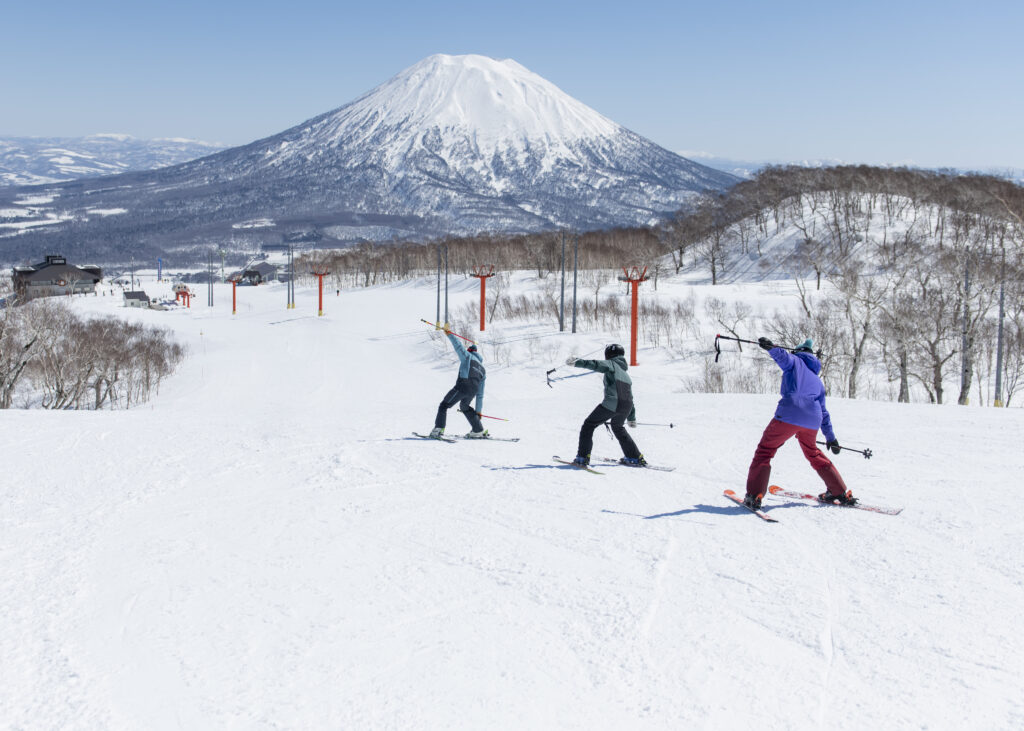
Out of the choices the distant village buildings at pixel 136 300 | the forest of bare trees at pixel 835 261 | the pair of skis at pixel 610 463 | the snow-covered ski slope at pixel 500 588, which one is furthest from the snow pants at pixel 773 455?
the distant village buildings at pixel 136 300

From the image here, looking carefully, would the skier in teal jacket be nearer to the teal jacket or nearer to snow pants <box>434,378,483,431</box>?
snow pants <box>434,378,483,431</box>

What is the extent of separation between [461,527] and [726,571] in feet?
7.66

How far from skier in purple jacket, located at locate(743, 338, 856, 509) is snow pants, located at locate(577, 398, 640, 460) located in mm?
1731

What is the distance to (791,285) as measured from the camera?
Answer: 183 ft

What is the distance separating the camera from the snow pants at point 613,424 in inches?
319

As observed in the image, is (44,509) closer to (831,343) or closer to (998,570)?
(998,570)

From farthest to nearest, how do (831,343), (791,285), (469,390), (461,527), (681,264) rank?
(681,264) → (791,285) → (831,343) → (469,390) → (461,527)

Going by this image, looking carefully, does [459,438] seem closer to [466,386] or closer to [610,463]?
[466,386]

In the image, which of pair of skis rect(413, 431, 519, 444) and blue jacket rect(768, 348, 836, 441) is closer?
blue jacket rect(768, 348, 836, 441)

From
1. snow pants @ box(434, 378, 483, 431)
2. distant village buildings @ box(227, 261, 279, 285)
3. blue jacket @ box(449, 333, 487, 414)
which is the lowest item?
snow pants @ box(434, 378, 483, 431)

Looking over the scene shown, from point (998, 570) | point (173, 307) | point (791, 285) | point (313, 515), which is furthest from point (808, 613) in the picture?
point (173, 307)

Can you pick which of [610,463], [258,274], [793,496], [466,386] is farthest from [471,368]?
[258,274]

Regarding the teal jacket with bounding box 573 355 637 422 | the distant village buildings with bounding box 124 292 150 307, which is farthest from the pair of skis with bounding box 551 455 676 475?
the distant village buildings with bounding box 124 292 150 307

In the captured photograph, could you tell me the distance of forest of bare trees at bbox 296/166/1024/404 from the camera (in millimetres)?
29781
